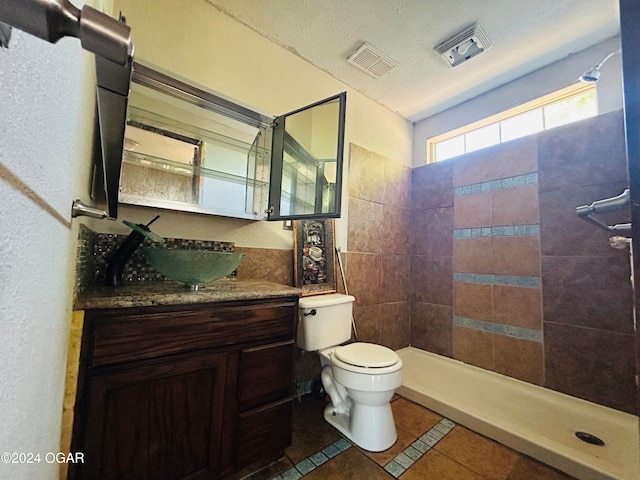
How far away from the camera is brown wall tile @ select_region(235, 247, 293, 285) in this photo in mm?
1621

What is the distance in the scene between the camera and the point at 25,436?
41cm

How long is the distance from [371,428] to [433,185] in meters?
2.08

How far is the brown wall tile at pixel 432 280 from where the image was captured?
7.79ft

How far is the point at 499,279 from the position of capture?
6.80 feet

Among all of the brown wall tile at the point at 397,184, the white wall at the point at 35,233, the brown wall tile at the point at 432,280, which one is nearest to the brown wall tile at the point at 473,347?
the brown wall tile at the point at 432,280

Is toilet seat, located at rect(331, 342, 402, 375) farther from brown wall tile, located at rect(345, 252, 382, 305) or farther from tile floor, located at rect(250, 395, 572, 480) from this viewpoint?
brown wall tile, located at rect(345, 252, 382, 305)

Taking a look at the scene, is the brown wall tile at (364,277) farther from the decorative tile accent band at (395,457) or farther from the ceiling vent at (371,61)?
the ceiling vent at (371,61)

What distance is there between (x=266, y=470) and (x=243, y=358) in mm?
578

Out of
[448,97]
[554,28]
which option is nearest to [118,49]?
[554,28]

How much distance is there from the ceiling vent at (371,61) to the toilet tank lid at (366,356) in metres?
1.97

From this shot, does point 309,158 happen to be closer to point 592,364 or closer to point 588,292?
point 588,292

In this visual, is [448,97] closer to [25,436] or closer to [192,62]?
[192,62]

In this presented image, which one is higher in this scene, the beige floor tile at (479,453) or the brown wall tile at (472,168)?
the brown wall tile at (472,168)

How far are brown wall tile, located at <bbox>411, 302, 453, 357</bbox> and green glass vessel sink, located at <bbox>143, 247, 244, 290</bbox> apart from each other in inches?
78.8
